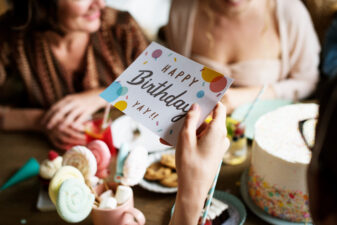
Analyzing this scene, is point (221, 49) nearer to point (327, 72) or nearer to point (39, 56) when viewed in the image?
point (327, 72)

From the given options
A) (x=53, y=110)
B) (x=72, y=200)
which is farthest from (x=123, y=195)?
(x=53, y=110)

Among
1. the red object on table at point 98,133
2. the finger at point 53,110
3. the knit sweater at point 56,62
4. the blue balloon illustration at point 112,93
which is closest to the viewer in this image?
the blue balloon illustration at point 112,93

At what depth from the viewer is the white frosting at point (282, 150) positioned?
798 mm

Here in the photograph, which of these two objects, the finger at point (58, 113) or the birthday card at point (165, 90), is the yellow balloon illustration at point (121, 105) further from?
the finger at point (58, 113)

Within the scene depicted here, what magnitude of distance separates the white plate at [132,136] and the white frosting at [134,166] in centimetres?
34

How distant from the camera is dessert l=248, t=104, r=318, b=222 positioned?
2.63 ft

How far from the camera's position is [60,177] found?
0.72 meters

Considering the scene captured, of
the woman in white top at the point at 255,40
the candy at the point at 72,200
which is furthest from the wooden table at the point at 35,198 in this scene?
the woman in white top at the point at 255,40

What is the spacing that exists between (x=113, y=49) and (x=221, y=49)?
0.55m

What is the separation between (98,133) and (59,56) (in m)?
0.65

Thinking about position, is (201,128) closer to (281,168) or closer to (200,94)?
(200,94)

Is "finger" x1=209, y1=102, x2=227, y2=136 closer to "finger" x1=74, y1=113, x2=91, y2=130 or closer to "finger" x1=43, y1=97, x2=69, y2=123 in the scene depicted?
"finger" x1=74, y1=113, x2=91, y2=130

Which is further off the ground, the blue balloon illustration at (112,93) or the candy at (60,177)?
the blue balloon illustration at (112,93)

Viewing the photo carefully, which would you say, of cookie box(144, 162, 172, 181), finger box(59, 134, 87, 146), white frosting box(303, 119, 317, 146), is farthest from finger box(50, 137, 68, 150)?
white frosting box(303, 119, 317, 146)
